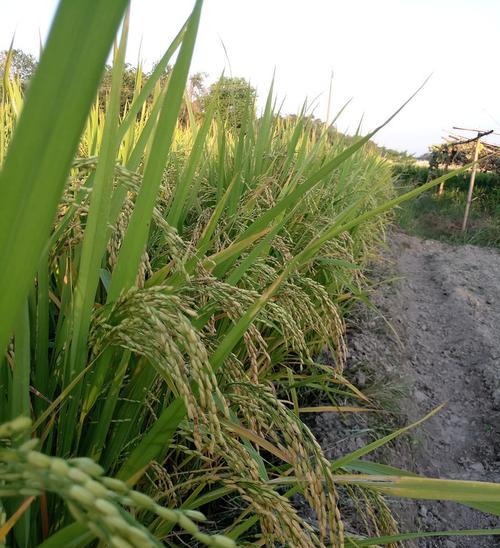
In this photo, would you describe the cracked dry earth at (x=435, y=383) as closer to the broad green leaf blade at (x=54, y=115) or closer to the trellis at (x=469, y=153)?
the broad green leaf blade at (x=54, y=115)

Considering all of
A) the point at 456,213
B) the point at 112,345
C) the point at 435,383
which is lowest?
the point at 435,383

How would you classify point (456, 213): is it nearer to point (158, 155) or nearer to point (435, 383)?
point (435, 383)

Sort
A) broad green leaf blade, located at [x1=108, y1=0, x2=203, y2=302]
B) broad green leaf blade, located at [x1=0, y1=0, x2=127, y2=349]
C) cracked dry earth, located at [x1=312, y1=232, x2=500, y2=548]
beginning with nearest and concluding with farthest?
1. broad green leaf blade, located at [x1=0, y1=0, x2=127, y2=349]
2. broad green leaf blade, located at [x1=108, y1=0, x2=203, y2=302]
3. cracked dry earth, located at [x1=312, y1=232, x2=500, y2=548]

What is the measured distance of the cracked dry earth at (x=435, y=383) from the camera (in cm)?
237

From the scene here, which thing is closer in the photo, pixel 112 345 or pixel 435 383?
pixel 112 345

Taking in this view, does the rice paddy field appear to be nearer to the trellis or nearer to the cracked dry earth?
the cracked dry earth

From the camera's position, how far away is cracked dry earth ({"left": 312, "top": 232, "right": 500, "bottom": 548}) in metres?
2.37

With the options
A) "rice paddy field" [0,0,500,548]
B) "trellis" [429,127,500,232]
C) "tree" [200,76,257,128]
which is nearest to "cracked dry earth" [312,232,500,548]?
"rice paddy field" [0,0,500,548]

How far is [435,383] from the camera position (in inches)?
158

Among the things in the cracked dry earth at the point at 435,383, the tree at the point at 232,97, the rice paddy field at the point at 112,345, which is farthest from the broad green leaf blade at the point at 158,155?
the cracked dry earth at the point at 435,383

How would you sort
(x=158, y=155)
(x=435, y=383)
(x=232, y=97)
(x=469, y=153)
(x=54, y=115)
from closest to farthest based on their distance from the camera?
(x=54, y=115), (x=158, y=155), (x=232, y=97), (x=435, y=383), (x=469, y=153)

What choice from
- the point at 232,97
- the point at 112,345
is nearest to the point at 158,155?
the point at 112,345

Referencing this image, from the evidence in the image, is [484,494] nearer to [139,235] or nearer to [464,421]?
[139,235]

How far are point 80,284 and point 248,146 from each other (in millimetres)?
1670
